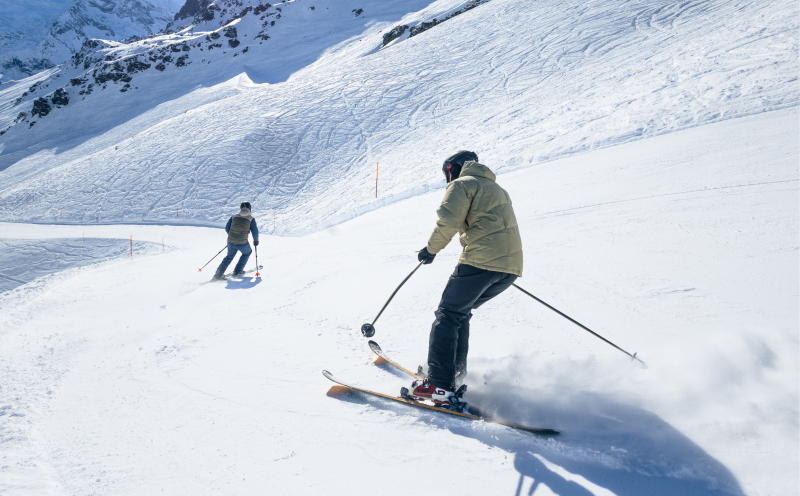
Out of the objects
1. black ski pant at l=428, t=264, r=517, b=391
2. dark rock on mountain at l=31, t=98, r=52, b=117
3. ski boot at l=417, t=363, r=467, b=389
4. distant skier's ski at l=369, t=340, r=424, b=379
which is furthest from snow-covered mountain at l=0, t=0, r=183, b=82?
black ski pant at l=428, t=264, r=517, b=391

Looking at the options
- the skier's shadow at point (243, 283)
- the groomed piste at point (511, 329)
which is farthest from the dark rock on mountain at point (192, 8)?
the skier's shadow at point (243, 283)

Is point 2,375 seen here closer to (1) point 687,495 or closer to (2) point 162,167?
(1) point 687,495

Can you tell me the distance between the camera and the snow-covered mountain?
133 metres

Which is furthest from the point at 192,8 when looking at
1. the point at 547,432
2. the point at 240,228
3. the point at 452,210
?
the point at 547,432

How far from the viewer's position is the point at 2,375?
155 inches

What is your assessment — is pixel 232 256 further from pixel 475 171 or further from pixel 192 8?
pixel 192 8

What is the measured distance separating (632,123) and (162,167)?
70.5ft

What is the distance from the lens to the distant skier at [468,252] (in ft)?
9.16

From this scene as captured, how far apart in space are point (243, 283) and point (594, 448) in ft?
21.8

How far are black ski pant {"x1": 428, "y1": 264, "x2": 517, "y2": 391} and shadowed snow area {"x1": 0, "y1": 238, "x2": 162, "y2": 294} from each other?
14.9 metres

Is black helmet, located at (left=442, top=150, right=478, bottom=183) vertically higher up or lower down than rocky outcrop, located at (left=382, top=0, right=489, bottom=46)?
lower down

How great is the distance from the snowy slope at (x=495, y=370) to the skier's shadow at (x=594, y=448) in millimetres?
12

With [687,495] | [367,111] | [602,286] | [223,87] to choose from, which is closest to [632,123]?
[602,286]

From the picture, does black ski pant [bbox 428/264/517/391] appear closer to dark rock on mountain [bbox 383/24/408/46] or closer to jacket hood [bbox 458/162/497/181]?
jacket hood [bbox 458/162/497/181]
